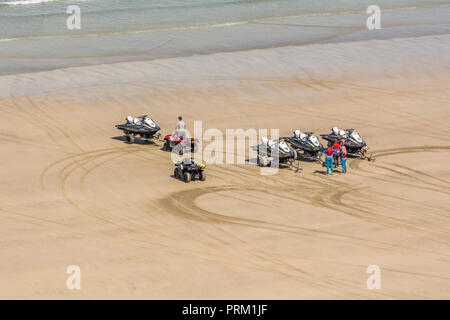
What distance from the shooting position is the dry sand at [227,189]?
58.3 ft

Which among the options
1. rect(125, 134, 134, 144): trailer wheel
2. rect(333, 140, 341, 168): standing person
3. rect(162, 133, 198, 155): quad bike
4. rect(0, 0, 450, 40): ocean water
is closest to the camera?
rect(333, 140, 341, 168): standing person

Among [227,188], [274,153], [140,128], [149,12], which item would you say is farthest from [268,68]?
[149,12]

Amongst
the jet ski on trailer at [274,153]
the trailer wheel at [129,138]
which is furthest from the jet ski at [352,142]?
the trailer wheel at [129,138]

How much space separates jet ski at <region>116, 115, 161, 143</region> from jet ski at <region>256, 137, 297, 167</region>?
4851 mm

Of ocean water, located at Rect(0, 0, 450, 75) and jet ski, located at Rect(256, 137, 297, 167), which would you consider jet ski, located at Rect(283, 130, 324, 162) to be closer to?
jet ski, located at Rect(256, 137, 297, 167)

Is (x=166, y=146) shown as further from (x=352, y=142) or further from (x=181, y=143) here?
(x=352, y=142)

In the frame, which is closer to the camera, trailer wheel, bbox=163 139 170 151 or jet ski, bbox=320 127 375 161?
jet ski, bbox=320 127 375 161

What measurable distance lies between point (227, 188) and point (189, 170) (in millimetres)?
1537

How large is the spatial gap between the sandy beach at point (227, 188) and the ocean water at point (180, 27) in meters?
4.19

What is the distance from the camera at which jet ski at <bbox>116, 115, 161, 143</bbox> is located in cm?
2800

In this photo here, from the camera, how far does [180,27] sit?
164 ft

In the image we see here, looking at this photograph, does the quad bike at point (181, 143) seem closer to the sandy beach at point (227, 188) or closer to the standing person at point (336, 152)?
the sandy beach at point (227, 188)

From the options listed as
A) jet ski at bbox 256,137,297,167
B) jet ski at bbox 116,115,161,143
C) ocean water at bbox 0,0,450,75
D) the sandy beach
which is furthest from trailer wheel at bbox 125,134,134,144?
ocean water at bbox 0,0,450,75

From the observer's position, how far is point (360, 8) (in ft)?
186
